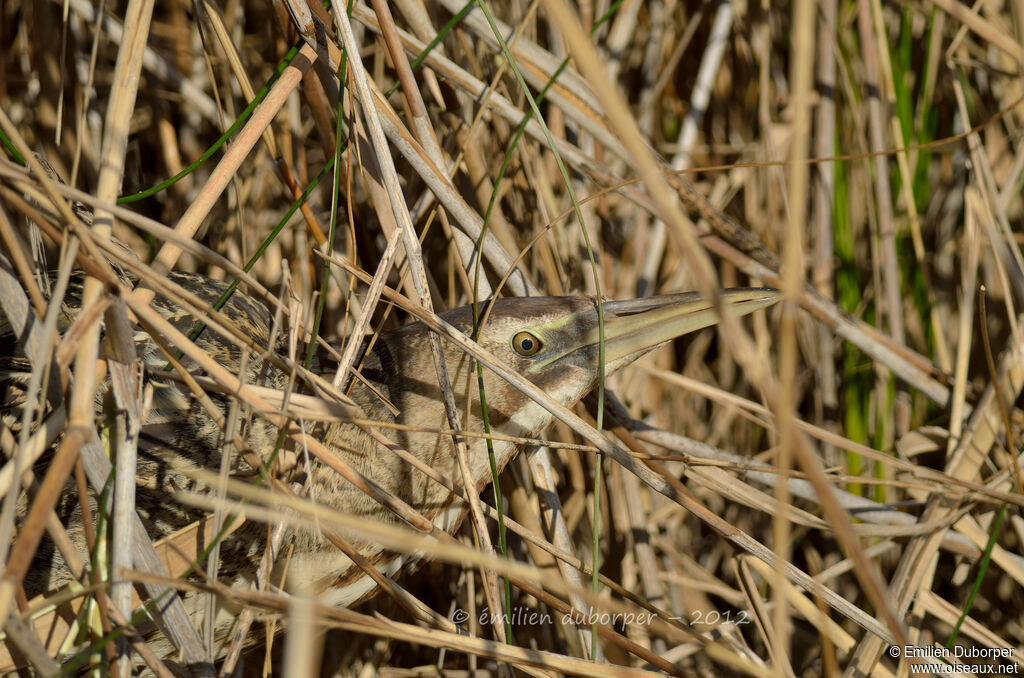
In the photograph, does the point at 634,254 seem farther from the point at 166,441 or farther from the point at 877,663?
the point at 166,441

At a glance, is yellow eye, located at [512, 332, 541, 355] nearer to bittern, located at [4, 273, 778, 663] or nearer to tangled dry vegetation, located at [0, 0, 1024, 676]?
bittern, located at [4, 273, 778, 663]

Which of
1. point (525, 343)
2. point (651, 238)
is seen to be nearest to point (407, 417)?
point (525, 343)

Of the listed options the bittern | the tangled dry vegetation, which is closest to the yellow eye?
Answer: the bittern

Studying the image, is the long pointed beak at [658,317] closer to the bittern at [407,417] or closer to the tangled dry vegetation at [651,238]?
the bittern at [407,417]

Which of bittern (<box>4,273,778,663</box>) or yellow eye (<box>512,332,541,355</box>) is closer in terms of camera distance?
bittern (<box>4,273,778,663</box>)

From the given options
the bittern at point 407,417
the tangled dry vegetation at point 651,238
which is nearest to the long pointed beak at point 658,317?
the bittern at point 407,417

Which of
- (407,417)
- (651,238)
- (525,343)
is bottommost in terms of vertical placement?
(407,417)

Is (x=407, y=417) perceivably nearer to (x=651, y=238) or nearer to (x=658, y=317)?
(x=658, y=317)
